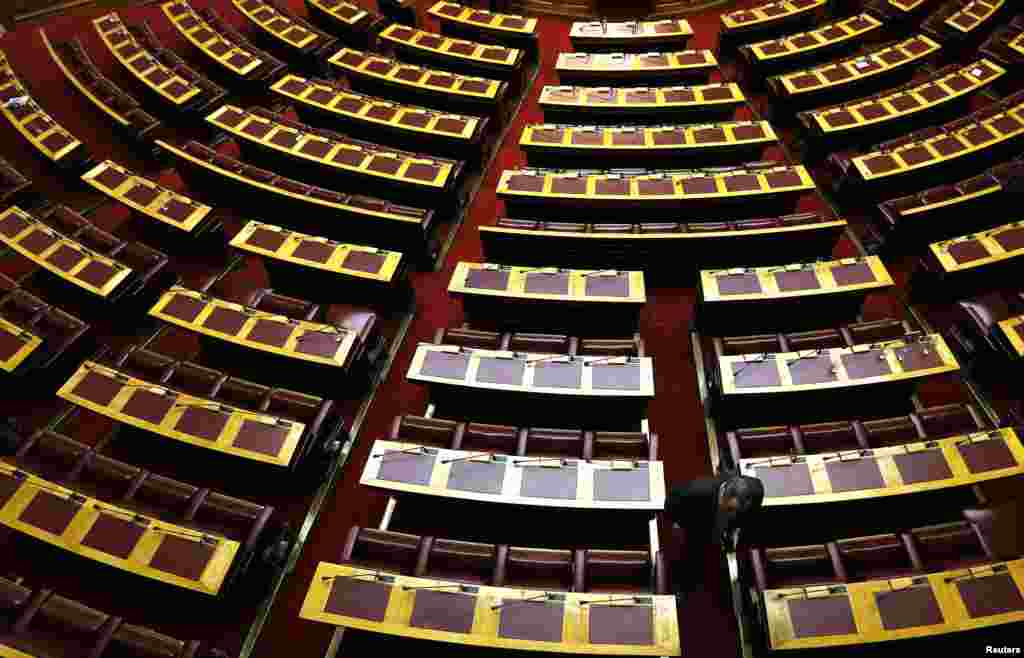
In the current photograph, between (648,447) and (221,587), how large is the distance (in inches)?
123

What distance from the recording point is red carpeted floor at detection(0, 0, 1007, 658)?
14.0 feet

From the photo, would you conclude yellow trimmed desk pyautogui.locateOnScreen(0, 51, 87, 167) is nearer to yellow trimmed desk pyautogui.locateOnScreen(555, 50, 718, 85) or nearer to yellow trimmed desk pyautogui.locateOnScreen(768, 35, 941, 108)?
yellow trimmed desk pyautogui.locateOnScreen(555, 50, 718, 85)

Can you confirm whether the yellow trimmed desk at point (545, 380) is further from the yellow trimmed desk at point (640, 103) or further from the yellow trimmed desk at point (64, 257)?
the yellow trimmed desk at point (640, 103)

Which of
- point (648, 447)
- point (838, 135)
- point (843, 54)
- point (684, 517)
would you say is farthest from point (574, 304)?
point (843, 54)

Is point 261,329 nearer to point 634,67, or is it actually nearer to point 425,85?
point 425,85

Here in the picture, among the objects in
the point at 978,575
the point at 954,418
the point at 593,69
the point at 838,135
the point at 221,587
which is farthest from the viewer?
the point at 593,69

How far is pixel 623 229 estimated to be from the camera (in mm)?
5922

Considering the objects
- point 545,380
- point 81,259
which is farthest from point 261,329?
point 545,380

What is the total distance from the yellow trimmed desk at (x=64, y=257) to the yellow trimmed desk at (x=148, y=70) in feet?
10.2

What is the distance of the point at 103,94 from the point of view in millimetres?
8859

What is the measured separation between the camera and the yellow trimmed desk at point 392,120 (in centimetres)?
741

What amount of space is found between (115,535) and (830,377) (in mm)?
5327

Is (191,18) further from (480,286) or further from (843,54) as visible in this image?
(843,54)

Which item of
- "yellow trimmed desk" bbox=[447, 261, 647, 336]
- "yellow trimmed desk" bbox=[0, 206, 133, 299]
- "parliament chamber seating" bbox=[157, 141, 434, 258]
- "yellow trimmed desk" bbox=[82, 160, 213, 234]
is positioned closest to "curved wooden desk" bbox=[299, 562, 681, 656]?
"yellow trimmed desk" bbox=[447, 261, 647, 336]
